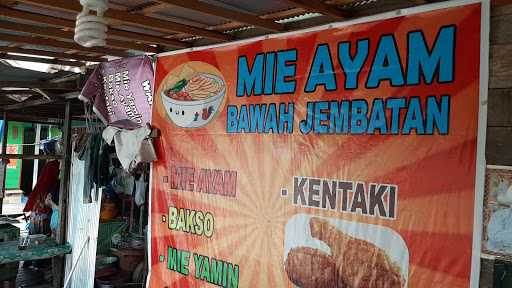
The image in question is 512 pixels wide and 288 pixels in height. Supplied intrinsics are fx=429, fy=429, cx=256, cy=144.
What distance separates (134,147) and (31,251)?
2.18 metres

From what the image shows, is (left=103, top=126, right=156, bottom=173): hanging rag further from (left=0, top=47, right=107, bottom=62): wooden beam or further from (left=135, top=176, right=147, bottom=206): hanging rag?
(left=135, top=176, right=147, bottom=206): hanging rag

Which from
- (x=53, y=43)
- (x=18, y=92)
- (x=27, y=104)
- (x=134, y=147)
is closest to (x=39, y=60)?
(x=53, y=43)

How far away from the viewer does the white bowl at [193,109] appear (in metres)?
3.24

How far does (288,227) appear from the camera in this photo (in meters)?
2.74

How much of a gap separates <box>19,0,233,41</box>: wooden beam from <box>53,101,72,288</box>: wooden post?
290cm

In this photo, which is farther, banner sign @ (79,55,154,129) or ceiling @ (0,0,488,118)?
banner sign @ (79,55,154,129)

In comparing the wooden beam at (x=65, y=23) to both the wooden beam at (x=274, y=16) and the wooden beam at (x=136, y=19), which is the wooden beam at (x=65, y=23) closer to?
the wooden beam at (x=136, y=19)

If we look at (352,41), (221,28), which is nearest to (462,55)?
(352,41)


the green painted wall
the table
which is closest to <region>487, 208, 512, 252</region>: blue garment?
the table

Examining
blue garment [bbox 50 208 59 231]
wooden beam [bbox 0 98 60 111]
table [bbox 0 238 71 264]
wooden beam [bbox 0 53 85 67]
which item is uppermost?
wooden beam [bbox 0 53 85 67]

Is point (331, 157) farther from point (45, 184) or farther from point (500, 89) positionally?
point (45, 184)

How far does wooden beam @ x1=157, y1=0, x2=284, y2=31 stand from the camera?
7.56ft

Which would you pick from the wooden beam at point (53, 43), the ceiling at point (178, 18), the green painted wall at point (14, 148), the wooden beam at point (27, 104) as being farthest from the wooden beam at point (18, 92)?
the green painted wall at point (14, 148)

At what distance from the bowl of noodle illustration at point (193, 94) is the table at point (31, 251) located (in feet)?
8.43
